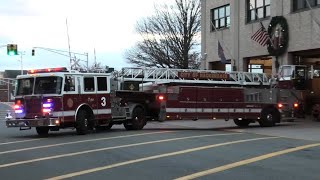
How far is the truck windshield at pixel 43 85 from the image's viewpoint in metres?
20.5

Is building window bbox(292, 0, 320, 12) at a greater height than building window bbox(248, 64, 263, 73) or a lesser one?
greater

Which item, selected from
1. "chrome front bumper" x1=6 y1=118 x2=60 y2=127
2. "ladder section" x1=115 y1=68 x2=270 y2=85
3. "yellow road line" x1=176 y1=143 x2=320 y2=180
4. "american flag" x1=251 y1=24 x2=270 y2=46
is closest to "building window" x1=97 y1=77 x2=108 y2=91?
"chrome front bumper" x1=6 y1=118 x2=60 y2=127

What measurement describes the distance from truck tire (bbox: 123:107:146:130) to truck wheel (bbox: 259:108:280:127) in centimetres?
684

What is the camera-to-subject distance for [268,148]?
609 inches

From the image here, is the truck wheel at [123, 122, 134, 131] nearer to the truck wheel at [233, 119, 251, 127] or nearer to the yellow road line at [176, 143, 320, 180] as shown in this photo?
the truck wheel at [233, 119, 251, 127]

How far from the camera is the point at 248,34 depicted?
127 feet

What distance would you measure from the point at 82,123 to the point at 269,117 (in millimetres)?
11223

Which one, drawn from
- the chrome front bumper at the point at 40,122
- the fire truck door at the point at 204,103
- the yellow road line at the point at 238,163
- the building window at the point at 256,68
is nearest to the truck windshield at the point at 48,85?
the chrome front bumper at the point at 40,122

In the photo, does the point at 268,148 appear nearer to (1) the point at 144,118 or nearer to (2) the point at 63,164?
(2) the point at 63,164

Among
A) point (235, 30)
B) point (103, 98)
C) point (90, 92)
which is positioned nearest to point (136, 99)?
point (103, 98)

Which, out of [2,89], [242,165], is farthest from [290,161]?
[2,89]

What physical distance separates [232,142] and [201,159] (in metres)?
4.79

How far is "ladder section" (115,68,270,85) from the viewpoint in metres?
27.6

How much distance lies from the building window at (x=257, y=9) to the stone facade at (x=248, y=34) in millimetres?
325
